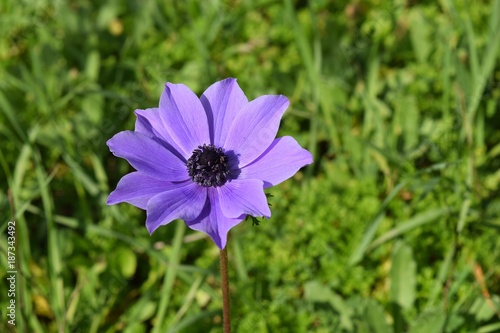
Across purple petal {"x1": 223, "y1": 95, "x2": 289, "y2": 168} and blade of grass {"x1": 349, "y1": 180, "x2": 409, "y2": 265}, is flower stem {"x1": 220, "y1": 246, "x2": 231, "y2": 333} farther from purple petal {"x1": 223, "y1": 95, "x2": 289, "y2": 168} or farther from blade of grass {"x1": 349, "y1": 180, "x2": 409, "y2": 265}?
blade of grass {"x1": 349, "y1": 180, "x2": 409, "y2": 265}

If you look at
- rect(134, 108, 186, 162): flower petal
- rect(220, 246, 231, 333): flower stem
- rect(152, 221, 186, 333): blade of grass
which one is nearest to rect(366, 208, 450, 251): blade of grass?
rect(152, 221, 186, 333): blade of grass

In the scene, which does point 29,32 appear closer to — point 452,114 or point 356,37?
point 356,37

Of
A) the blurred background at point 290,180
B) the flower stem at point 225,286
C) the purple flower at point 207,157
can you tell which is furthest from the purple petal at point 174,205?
the blurred background at point 290,180

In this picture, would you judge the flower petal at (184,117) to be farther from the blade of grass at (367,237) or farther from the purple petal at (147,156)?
the blade of grass at (367,237)

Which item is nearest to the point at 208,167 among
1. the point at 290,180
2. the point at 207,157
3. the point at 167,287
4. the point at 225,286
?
the point at 207,157

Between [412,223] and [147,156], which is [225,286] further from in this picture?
[412,223]

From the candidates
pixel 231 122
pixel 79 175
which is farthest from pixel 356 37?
pixel 231 122
